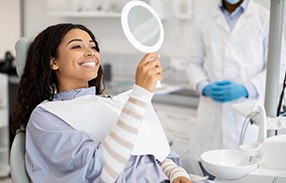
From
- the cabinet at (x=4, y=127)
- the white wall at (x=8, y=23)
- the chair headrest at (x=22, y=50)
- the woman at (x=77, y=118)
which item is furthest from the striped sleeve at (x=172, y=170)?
the white wall at (x=8, y=23)

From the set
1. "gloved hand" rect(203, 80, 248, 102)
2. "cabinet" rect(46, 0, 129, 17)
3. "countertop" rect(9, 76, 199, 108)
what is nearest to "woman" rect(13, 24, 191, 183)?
"gloved hand" rect(203, 80, 248, 102)

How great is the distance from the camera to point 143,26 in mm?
1195

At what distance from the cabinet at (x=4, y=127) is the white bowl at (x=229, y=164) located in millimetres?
2228

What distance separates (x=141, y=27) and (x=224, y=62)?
42.7 inches

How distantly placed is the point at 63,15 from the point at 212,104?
71.0 inches

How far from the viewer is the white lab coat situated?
6.80ft

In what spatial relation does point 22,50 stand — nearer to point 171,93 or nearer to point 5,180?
point 171,93

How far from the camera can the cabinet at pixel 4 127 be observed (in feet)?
10.4

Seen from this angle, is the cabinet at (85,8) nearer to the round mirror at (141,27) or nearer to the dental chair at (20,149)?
the dental chair at (20,149)

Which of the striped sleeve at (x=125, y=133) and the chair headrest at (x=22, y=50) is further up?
the chair headrest at (x=22, y=50)

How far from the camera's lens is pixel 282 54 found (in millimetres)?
1407

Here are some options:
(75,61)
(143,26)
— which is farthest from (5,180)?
(143,26)

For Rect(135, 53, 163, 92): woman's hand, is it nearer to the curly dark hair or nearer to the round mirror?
the round mirror

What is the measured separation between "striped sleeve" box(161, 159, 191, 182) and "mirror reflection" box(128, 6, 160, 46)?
1.40 ft
